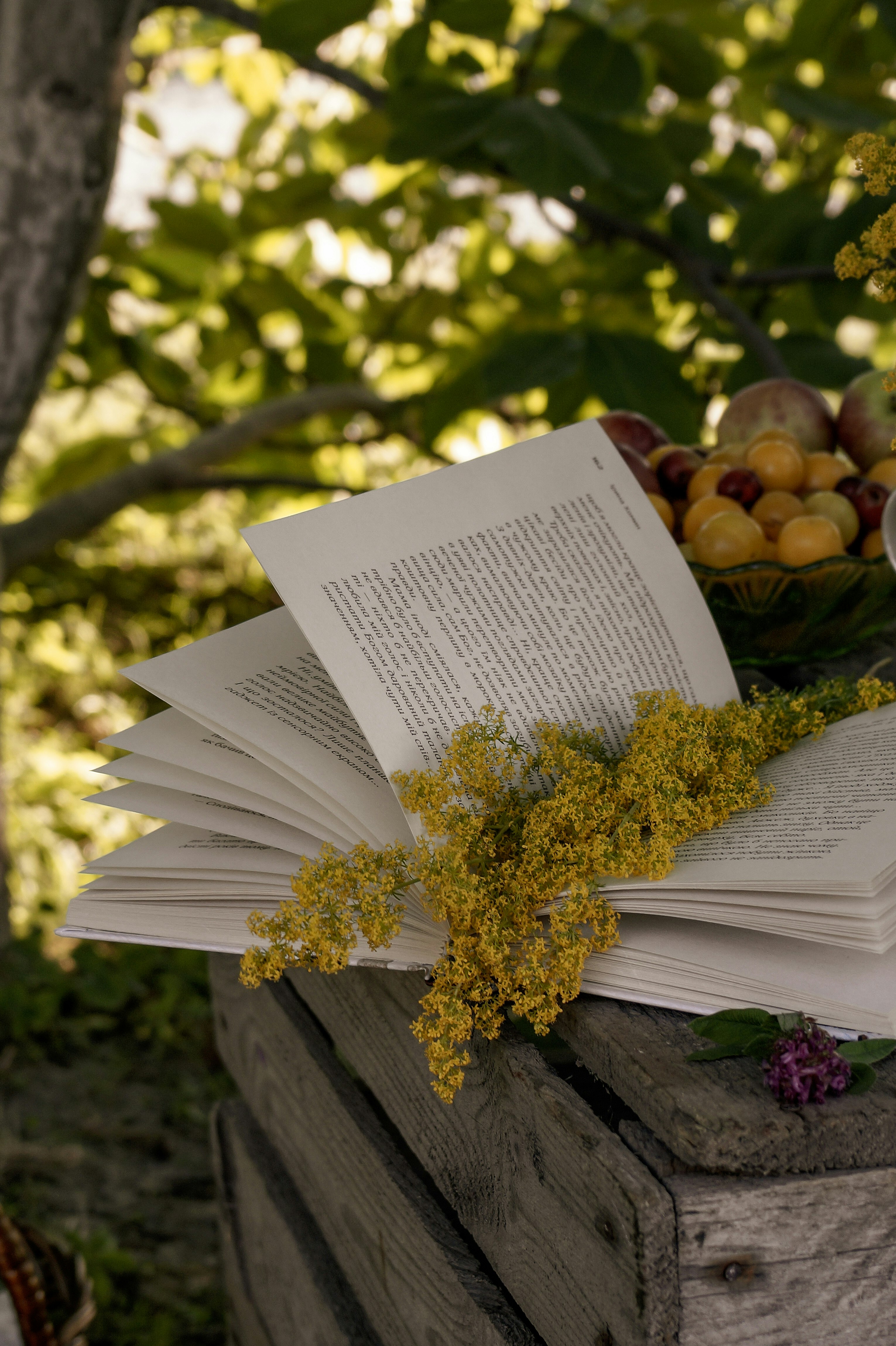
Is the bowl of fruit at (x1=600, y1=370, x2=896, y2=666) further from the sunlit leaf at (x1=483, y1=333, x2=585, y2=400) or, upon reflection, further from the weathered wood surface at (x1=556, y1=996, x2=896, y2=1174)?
the weathered wood surface at (x1=556, y1=996, x2=896, y2=1174)

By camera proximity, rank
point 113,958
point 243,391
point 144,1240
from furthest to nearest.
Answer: point 243,391, point 113,958, point 144,1240

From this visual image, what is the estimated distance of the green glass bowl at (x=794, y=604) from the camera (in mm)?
790

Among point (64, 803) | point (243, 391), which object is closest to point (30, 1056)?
point (64, 803)

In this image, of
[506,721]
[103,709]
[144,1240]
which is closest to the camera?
[506,721]

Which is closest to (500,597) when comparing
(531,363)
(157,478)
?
(531,363)

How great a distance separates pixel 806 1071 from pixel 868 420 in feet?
2.69

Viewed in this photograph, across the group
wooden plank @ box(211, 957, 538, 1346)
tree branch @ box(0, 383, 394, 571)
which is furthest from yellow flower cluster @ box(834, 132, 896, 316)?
tree branch @ box(0, 383, 394, 571)

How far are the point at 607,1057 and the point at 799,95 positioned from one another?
1590mm

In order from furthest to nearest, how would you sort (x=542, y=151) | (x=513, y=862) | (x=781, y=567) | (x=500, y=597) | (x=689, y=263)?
(x=689, y=263) → (x=542, y=151) → (x=781, y=567) → (x=500, y=597) → (x=513, y=862)

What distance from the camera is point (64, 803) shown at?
2561 millimetres

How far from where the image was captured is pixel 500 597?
624 millimetres

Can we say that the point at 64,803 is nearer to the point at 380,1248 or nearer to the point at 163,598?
the point at 163,598

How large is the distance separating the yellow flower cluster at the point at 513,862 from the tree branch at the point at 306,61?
4.19 ft

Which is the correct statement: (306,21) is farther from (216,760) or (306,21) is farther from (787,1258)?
(787,1258)
